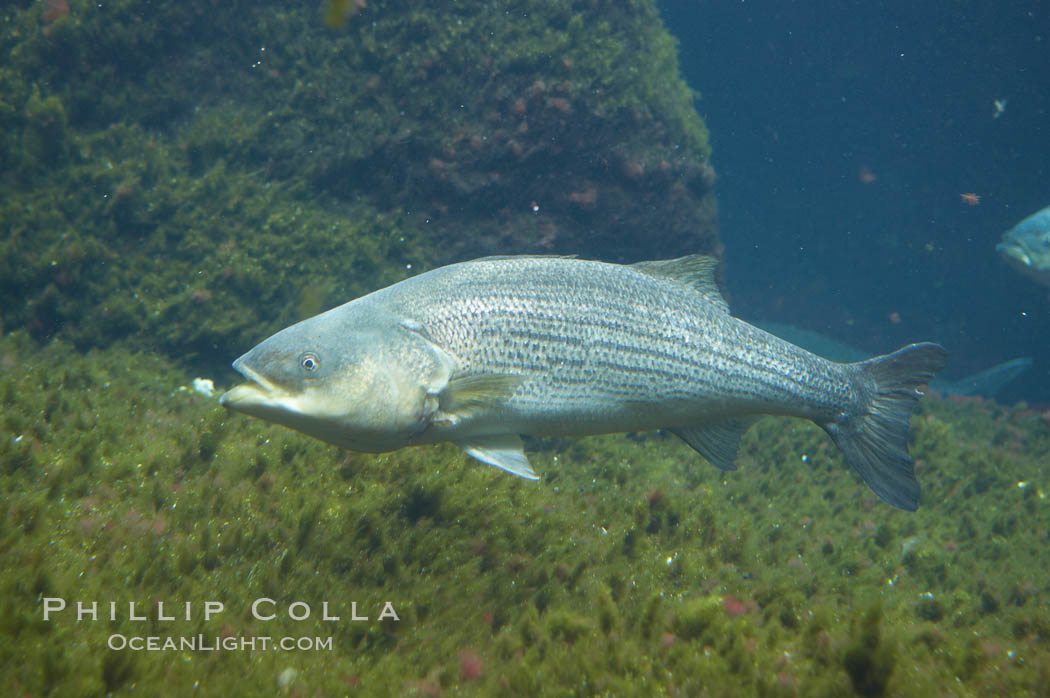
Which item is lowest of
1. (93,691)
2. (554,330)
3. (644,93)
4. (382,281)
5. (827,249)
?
(827,249)

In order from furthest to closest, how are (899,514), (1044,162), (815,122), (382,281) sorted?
(815,122) → (1044,162) → (382,281) → (899,514)

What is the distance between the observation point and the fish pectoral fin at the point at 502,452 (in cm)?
333

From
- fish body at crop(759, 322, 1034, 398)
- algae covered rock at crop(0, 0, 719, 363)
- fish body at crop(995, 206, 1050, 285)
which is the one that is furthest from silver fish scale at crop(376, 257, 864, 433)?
fish body at crop(759, 322, 1034, 398)

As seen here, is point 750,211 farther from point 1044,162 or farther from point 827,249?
point 1044,162

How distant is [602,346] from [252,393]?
88.5 inches

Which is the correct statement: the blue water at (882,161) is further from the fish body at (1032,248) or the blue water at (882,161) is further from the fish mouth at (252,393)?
the fish mouth at (252,393)

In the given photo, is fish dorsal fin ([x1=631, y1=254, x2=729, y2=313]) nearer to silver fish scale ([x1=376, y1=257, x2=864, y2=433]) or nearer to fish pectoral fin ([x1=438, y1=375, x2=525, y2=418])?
silver fish scale ([x1=376, y1=257, x2=864, y2=433])

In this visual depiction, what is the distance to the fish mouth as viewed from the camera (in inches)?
112

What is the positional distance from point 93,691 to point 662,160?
26.4 ft

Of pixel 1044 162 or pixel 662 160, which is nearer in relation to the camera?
pixel 662 160

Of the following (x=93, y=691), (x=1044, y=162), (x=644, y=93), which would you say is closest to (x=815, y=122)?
(x=1044, y=162)

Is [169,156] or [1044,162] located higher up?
[169,156]

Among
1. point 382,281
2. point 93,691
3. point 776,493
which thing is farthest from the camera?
point 382,281

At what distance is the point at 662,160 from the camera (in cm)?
778
